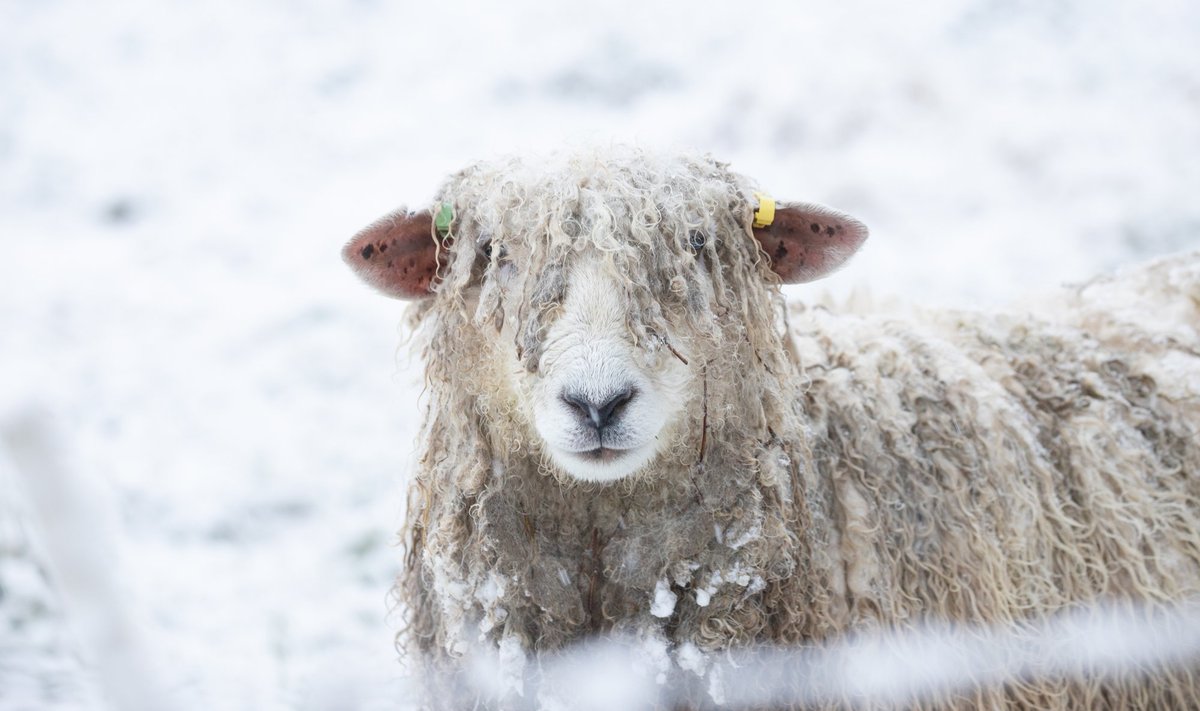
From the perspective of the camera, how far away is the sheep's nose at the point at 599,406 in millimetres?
2133

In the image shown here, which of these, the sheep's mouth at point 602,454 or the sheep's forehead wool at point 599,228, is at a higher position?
the sheep's forehead wool at point 599,228

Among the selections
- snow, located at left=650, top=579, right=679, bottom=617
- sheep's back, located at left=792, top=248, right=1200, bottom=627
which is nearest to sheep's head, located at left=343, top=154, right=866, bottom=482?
snow, located at left=650, top=579, right=679, bottom=617

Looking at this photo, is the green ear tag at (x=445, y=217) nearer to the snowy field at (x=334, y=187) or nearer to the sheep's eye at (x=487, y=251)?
the sheep's eye at (x=487, y=251)

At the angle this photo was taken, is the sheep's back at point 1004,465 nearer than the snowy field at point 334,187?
Yes

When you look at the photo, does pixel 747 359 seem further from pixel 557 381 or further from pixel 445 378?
pixel 445 378

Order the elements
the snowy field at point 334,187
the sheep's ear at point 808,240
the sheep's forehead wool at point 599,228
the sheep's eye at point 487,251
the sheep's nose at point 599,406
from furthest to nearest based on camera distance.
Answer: the snowy field at point 334,187 → the sheep's ear at point 808,240 → the sheep's eye at point 487,251 → the sheep's forehead wool at point 599,228 → the sheep's nose at point 599,406

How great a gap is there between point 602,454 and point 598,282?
1.26 feet

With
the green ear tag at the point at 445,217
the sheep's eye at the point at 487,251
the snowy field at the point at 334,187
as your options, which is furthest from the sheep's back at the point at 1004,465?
the green ear tag at the point at 445,217

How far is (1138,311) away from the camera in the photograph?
10.4 feet

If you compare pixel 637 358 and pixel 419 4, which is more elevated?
pixel 419 4

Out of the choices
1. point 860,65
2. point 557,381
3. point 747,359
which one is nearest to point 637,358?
point 557,381

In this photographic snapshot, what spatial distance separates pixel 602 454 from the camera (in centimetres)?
221

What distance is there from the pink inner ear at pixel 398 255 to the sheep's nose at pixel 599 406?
62 cm

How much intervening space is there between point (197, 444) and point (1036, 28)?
7873mm
